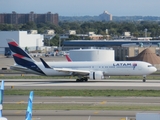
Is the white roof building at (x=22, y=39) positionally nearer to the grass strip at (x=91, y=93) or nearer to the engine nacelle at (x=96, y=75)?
the engine nacelle at (x=96, y=75)

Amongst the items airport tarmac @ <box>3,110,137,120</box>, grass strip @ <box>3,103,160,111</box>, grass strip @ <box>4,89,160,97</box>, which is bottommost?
grass strip @ <box>4,89,160,97</box>

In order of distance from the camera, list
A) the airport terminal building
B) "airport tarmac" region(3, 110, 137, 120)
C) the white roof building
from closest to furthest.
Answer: "airport tarmac" region(3, 110, 137, 120) → the airport terminal building → the white roof building

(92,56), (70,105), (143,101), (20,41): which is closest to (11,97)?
(70,105)

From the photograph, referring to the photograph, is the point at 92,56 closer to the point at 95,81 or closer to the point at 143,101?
the point at 95,81

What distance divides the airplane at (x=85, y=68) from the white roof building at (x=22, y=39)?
8982 cm

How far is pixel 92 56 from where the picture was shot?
290 feet

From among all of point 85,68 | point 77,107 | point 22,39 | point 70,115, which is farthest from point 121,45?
point 70,115

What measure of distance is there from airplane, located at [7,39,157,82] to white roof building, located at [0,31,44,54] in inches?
3536

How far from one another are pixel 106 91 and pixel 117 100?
7.12 meters

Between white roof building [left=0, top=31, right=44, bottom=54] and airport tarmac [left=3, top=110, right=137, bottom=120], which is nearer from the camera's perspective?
airport tarmac [left=3, top=110, right=137, bottom=120]

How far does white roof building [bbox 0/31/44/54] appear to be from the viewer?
160 m

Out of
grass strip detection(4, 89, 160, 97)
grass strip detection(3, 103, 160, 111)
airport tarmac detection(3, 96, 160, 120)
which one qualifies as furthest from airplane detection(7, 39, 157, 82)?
grass strip detection(3, 103, 160, 111)

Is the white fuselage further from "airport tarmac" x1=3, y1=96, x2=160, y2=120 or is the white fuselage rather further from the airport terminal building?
the airport terminal building

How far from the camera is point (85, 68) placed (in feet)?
219
